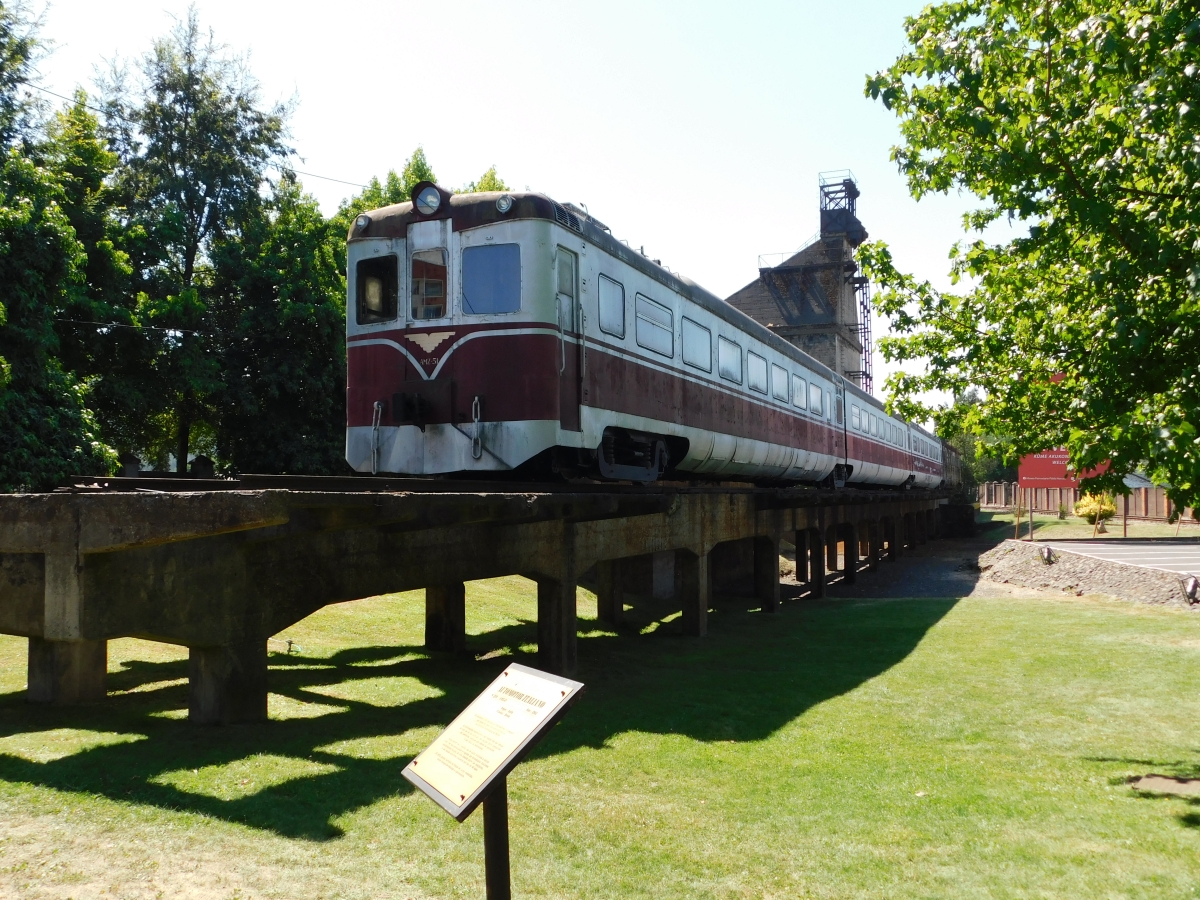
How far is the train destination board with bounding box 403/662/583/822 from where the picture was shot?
3225 mm

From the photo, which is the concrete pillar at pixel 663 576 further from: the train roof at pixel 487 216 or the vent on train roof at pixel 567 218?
the vent on train roof at pixel 567 218

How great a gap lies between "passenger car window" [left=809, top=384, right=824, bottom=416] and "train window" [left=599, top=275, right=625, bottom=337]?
31.8 feet

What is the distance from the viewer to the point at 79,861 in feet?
13.0

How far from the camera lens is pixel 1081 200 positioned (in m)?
6.01

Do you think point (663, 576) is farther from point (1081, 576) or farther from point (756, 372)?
point (1081, 576)

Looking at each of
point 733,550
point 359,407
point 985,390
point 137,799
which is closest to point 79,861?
point 137,799

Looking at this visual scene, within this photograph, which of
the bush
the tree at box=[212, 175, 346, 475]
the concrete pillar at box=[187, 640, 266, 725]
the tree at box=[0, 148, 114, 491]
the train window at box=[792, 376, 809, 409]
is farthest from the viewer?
the bush

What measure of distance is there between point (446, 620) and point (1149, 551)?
24.6m

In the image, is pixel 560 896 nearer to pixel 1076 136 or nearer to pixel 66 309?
pixel 1076 136

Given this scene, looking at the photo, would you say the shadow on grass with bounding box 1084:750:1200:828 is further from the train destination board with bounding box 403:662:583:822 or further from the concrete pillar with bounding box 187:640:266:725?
the concrete pillar with bounding box 187:640:266:725

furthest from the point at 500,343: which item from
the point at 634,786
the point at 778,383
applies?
the point at 778,383

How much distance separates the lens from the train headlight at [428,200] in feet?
29.7

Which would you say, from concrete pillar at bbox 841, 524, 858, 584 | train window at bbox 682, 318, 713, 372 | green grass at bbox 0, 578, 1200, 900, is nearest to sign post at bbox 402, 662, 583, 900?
green grass at bbox 0, 578, 1200, 900

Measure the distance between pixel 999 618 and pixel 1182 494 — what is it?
1023 cm
